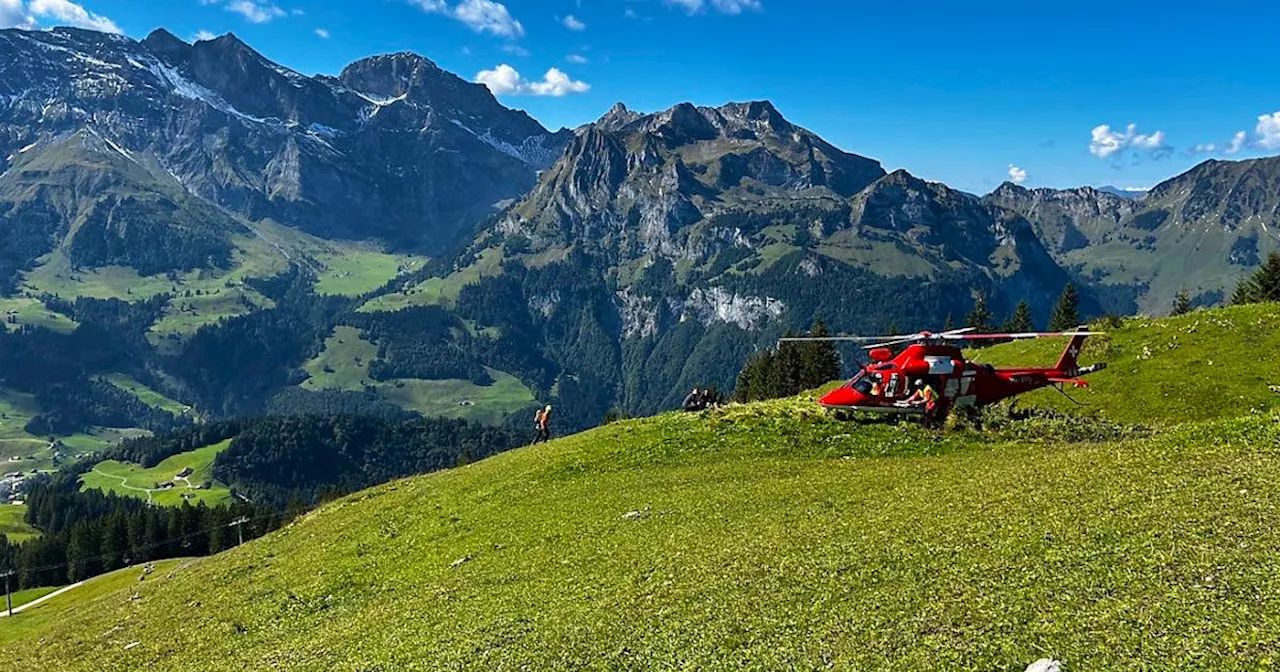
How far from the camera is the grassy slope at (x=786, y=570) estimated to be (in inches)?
594

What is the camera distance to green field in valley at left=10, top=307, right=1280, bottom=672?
49.7 ft

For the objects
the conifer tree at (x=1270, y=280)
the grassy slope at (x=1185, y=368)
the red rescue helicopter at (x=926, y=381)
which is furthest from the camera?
the conifer tree at (x=1270, y=280)

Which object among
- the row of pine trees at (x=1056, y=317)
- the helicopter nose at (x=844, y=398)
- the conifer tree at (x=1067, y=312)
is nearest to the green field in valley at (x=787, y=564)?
the helicopter nose at (x=844, y=398)

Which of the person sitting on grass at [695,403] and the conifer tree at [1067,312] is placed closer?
the person sitting on grass at [695,403]

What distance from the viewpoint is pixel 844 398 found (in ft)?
129

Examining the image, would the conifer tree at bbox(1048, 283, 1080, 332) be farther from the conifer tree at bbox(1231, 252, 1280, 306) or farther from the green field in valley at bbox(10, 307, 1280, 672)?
the green field in valley at bbox(10, 307, 1280, 672)

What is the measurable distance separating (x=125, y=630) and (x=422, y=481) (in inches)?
879

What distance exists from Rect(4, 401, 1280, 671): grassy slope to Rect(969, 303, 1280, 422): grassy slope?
17.8 metres

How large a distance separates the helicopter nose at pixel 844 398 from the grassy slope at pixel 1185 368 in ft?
60.2

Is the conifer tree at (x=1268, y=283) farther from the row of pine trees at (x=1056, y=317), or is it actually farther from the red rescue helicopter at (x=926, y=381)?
the red rescue helicopter at (x=926, y=381)

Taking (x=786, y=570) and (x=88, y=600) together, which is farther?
(x=88, y=600)

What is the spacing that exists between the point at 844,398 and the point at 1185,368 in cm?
2745

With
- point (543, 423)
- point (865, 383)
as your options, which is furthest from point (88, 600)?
point (865, 383)

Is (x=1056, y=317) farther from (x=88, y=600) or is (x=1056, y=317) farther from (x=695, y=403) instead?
(x=88, y=600)
